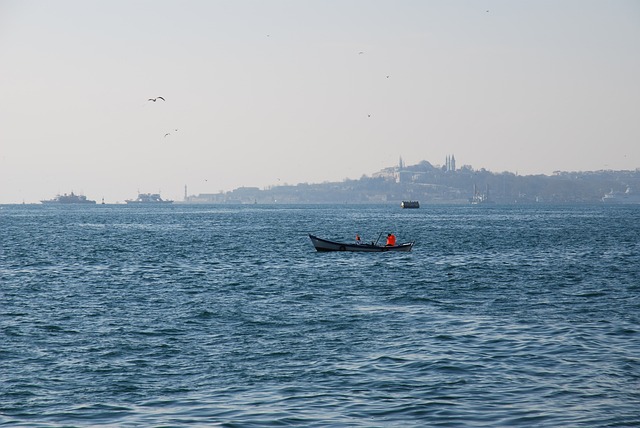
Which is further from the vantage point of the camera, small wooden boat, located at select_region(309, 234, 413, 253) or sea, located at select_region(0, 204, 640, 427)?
small wooden boat, located at select_region(309, 234, 413, 253)

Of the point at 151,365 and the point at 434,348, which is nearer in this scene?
the point at 151,365

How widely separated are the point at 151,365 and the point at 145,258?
45.1m

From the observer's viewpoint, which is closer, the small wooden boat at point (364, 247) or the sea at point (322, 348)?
the sea at point (322, 348)

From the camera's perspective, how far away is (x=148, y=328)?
31234 millimetres

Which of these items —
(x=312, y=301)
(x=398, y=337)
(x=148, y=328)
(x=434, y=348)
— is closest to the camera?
(x=434, y=348)

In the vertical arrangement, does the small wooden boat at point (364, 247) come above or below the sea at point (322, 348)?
above

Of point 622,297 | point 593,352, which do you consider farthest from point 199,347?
point 622,297

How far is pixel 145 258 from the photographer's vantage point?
226 ft

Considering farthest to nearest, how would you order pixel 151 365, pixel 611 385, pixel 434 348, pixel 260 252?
pixel 260 252
pixel 434 348
pixel 151 365
pixel 611 385

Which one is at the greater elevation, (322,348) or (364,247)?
(364,247)

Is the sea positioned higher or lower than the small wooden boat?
lower

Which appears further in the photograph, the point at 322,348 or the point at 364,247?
the point at 364,247

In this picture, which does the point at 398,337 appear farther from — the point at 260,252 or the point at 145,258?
the point at 260,252

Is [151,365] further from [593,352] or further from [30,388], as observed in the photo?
[593,352]
